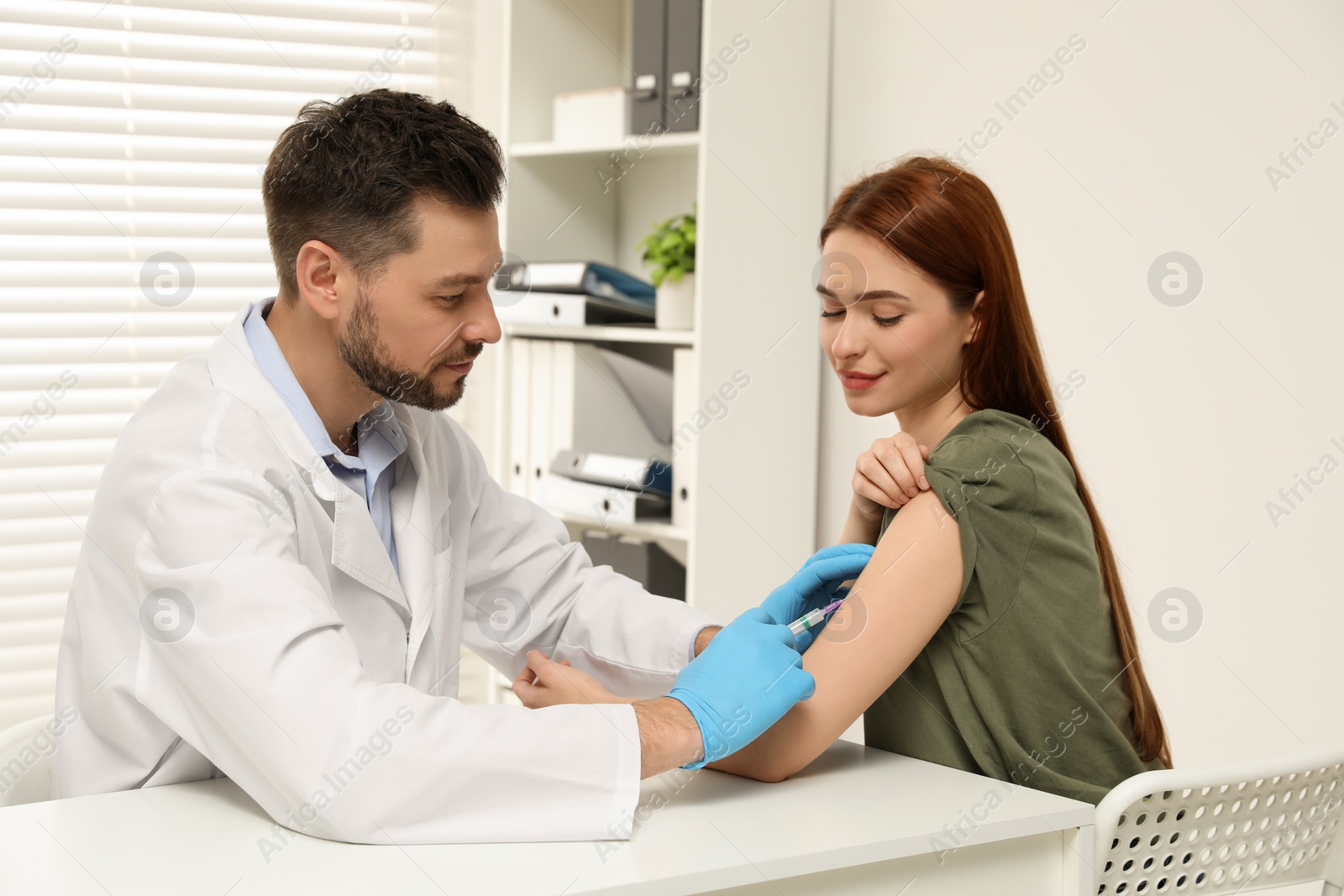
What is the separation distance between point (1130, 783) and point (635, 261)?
2.15 m

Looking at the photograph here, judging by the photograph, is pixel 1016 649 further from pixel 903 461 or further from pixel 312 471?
pixel 312 471

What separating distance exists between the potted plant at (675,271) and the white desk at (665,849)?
1.46 metres

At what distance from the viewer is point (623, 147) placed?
2.46 m

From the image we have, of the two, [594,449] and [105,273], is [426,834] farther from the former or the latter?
[105,273]

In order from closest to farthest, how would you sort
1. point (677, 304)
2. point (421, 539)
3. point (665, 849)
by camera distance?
point (665, 849)
point (421, 539)
point (677, 304)

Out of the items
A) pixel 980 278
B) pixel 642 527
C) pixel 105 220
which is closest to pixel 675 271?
pixel 642 527

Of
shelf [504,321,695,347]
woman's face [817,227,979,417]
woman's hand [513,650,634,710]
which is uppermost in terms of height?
woman's face [817,227,979,417]

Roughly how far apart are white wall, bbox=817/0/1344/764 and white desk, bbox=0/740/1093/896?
956 mm

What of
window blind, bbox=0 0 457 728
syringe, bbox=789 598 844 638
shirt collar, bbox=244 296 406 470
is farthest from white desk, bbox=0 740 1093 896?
window blind, bbox=0 0 457 728

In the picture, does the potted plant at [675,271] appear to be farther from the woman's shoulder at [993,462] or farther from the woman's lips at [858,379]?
the woman's shoulder at [993,462]

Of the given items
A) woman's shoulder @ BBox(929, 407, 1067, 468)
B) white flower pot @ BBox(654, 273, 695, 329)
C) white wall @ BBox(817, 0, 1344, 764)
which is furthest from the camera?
white flower pot @ BBox(654, 273, 695, 329)

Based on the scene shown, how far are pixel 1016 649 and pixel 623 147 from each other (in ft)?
5.21

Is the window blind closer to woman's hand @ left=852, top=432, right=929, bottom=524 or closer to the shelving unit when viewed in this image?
the shelving unit

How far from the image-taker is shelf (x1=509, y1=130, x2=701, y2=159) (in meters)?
2.33
